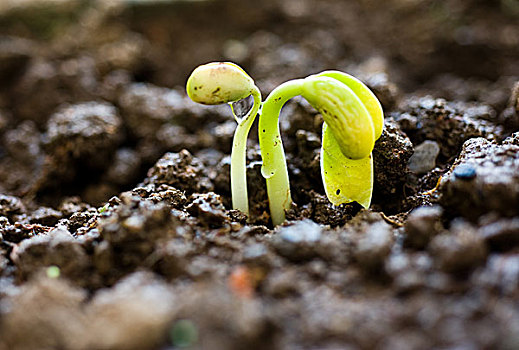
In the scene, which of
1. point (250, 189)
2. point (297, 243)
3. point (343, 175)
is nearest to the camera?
point (297, 243)

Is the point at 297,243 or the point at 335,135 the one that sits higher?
the point at 335,135

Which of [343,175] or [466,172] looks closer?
[466,172]

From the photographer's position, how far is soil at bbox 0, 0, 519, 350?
73 cm

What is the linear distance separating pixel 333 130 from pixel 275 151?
0.19 m

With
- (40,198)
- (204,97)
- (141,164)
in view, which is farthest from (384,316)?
(40,198)

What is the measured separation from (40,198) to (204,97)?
0.99 metres

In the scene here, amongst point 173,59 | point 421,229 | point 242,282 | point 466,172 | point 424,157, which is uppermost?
point 173,59

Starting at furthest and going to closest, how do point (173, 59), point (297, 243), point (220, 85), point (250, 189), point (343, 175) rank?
point (173, 59) < point (250, 189) < point (343, 175) < point (220, 85) < point (297, 243)

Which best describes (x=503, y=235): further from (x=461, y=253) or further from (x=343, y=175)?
(x=343, y=175)

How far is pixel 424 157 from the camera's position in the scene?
4.63ft

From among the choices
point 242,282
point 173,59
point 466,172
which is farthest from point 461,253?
point 173,59

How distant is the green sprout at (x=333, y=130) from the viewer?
1.03m

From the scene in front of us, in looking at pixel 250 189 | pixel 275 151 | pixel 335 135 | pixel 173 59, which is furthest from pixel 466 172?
pixel 173 59

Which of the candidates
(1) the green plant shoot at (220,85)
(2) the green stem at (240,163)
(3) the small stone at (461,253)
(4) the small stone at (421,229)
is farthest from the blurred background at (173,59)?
(3) the small stone at (461,253)
